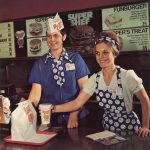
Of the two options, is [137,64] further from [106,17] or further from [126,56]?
[106,17]

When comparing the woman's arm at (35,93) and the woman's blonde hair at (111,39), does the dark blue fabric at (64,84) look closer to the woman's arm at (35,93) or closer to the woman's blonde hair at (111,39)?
the woman's arm at (35,93)

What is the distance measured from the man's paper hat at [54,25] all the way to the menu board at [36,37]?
94 millimetres

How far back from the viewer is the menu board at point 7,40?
6.79ft

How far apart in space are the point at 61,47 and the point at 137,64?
0.52 m

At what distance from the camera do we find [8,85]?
1942mm

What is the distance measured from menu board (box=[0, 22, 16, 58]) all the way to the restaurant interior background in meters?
0.02

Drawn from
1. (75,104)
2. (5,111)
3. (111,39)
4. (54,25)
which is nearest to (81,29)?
(54,25)

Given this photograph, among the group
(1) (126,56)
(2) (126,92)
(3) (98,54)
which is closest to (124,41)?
(1) (126,56)

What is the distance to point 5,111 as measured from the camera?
150 centimetres

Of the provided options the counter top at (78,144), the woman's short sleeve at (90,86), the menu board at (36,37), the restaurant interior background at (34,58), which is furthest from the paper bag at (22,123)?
the menu board at (36,37)

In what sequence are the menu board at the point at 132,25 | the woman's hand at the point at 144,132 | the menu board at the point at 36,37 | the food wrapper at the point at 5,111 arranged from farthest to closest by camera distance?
the menu board at the point at 36,37 → the menu board at the point at 132,25 → the food wrapper at the point at 5,111 → the woman's hand at the point at 144,132

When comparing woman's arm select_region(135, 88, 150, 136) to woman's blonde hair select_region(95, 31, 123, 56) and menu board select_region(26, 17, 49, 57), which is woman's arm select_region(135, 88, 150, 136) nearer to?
woman's blonde hair select_region(95, 31, 123, 56)

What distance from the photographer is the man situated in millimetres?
1778

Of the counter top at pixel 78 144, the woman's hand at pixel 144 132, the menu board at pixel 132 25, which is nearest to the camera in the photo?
the counter top at pixel 78 144
